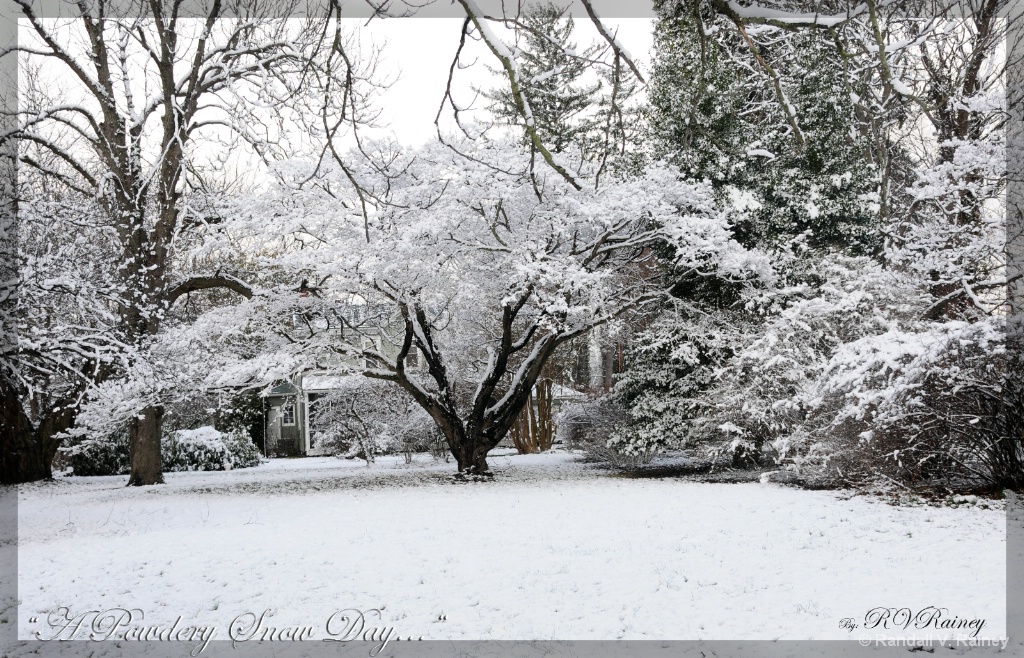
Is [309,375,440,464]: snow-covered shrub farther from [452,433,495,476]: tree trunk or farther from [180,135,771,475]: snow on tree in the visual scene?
[452,433,495,476]: tree trunk

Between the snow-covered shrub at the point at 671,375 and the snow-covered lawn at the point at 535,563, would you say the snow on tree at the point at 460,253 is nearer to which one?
the snow-covered shrub at the point at 671,375

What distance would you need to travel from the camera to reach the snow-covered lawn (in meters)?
4.98

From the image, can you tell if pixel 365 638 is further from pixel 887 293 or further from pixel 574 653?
pixel 887 293

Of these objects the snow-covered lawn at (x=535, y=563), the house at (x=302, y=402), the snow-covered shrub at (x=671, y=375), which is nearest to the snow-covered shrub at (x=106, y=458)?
the house at (x=302, y=402)

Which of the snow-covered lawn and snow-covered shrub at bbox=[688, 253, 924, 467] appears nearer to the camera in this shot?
the snow-covered lawn

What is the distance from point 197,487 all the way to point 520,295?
22.5 ft

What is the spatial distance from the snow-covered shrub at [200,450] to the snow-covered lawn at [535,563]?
9058 mm

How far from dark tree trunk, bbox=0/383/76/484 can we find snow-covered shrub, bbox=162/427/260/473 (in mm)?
3175

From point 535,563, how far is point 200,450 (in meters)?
15.4

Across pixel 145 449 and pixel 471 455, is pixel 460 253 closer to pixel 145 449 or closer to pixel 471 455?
pixel 471 455

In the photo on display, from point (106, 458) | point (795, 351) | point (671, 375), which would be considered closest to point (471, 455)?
point (671, 375)

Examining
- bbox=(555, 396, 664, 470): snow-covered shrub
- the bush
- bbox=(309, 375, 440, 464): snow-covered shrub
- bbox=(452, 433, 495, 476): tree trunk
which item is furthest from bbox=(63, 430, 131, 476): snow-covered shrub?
bbox=(555, 396, 664, 470): snow-covered shrub

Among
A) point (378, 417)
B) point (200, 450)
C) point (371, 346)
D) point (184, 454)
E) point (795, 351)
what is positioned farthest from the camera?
point (200, 450)

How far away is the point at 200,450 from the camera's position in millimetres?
19469
